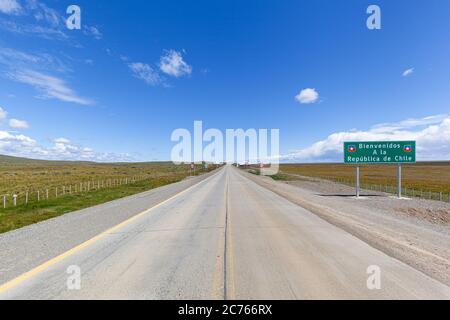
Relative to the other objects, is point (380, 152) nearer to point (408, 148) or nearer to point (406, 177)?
point (408, 148)

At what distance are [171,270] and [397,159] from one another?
2175 cm

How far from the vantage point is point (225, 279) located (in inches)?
168

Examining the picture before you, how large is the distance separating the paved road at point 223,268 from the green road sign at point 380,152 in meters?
14.7

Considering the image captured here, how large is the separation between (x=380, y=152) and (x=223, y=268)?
20.4 meters

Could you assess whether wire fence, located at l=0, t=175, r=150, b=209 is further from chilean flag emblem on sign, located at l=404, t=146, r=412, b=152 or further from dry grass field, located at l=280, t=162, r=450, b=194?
dry grass field, located at l=280, t=162, r=450, b=194

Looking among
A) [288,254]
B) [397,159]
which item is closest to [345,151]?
[397,159]

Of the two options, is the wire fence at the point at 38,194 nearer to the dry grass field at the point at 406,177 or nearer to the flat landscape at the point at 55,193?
the flat landscape at the point at 55,193

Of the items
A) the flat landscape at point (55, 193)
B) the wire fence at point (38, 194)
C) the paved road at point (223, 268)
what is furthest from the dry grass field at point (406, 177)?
the wire fence at point (38, 194)

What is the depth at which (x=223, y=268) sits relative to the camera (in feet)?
15.6

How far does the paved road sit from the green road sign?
48.2 ft

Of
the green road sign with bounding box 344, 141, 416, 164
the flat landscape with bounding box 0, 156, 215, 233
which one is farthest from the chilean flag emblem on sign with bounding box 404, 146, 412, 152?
the flat landscape with bounding box 0, 156, 215, 233
